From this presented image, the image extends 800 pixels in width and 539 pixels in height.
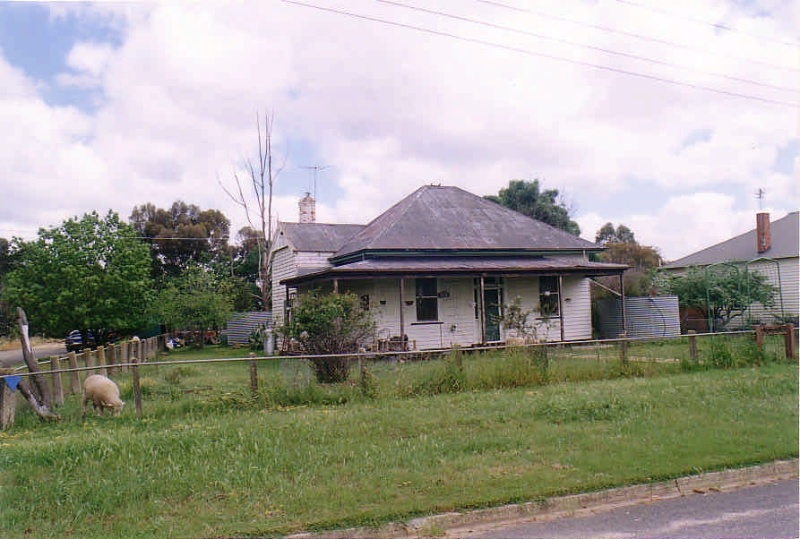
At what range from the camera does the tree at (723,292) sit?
2697cm

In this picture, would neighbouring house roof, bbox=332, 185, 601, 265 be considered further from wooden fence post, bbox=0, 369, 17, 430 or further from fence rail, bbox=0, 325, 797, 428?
wooden fence post, bbox=0, 369, 17, 430

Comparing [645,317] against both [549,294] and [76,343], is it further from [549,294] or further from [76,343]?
[76,343]

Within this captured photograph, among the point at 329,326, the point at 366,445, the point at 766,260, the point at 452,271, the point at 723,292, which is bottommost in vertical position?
the point at 366,445

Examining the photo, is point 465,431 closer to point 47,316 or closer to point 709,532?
point 709,532

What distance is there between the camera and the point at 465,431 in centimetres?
902

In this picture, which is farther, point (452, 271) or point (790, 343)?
point (452, 271)

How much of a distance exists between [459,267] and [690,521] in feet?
52.7

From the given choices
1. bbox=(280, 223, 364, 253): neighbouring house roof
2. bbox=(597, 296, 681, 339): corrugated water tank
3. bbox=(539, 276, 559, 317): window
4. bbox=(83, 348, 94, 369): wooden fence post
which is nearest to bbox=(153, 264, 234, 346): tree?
bbox=(280, 223, 364, 253): neighbouring house roof

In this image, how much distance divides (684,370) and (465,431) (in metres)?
6.76

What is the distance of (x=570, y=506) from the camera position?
6.68 m

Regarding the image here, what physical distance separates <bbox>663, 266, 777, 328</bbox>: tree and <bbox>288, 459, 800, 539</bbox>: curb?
1991cm

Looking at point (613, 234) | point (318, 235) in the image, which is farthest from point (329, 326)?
point (613, 234)

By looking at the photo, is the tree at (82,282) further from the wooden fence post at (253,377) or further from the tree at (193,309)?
the wooden fence post at (253,377)

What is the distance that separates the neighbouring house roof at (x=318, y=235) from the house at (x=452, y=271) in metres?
0.07
